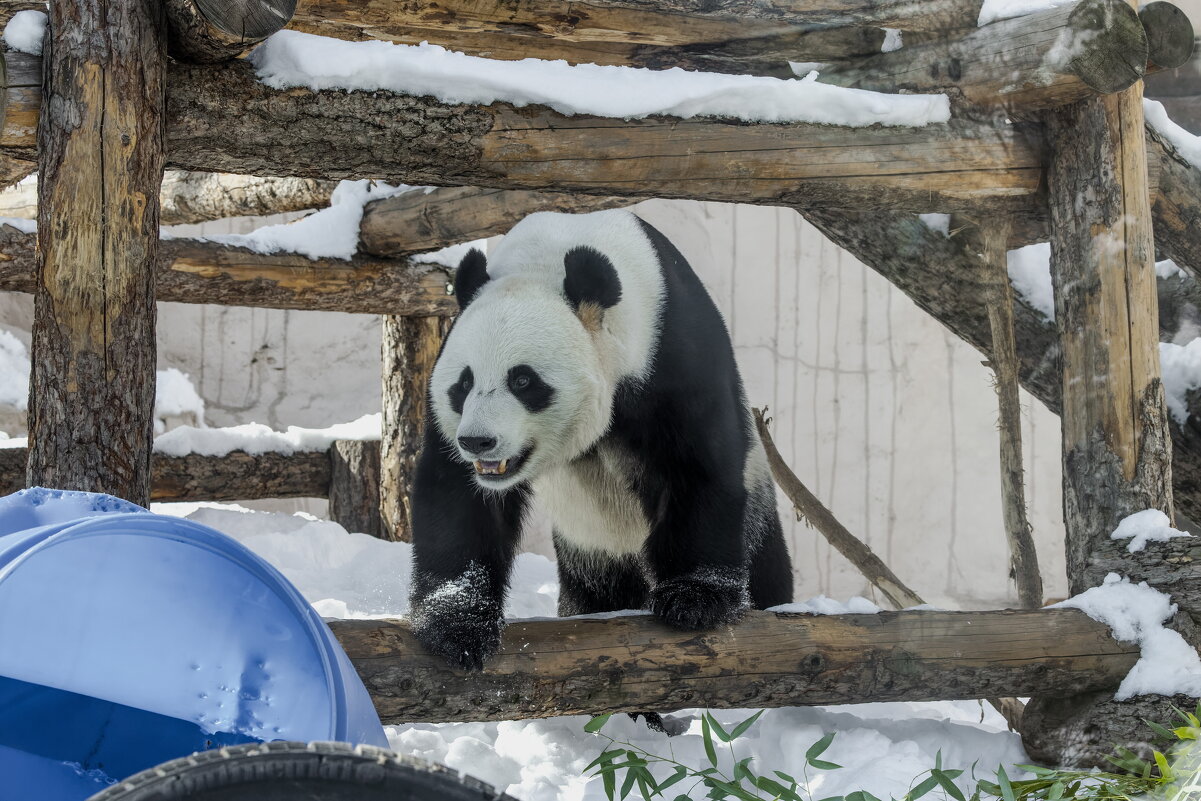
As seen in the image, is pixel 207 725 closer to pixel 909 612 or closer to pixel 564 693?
pixel 564 693

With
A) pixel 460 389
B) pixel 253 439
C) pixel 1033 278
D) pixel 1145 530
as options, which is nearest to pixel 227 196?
pixel 253 439

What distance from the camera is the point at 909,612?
2.67m

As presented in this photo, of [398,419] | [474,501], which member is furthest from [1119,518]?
[398,419]

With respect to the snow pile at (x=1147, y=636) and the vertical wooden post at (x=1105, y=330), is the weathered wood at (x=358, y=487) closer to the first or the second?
the vertical wooden post at (x=1105, y=330)

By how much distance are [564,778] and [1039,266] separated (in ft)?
8.08

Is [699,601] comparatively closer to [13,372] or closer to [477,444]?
[477,444]

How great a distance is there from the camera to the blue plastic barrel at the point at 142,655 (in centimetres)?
131

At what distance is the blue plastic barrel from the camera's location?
1.31 meters

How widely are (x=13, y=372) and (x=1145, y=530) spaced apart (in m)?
8.75

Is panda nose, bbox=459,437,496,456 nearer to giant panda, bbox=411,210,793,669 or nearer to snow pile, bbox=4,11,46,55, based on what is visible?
giant panda, bbox=411,210,793,669

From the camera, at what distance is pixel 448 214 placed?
4770 millimetres

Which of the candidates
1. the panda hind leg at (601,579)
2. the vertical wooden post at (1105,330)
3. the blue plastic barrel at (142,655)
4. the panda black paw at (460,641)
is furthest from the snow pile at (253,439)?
the blue plastic barrel at (142,655)

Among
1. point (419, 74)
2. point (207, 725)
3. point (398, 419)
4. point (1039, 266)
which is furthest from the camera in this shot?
point (398, 419)

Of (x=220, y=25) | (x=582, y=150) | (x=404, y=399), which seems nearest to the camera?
(x=220, y=25)
